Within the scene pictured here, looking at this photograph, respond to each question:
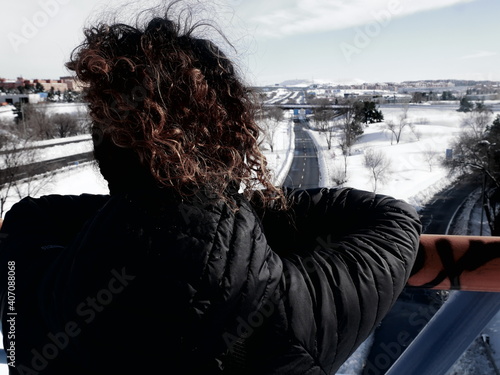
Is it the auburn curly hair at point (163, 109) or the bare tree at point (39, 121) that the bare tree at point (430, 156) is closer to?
the bare tree at point (39, 121)

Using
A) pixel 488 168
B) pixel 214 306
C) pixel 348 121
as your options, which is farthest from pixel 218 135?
pixel 348 121

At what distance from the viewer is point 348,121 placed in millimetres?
22156

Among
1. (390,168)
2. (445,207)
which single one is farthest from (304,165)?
→ (445,207)

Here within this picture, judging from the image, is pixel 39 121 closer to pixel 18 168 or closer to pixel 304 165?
pixel 18 168

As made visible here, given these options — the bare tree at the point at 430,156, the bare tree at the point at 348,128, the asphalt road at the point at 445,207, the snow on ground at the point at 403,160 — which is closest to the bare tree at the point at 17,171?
the snow on ground at the point at 403,160

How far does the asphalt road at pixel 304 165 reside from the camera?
15388 mm

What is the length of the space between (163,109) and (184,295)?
0.70 feet

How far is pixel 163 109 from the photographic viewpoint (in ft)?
1.58

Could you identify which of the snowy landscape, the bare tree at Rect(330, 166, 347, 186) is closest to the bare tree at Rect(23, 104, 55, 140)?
the snowy landscape

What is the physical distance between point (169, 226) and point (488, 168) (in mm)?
12340

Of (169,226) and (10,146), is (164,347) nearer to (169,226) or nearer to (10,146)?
(169,226)

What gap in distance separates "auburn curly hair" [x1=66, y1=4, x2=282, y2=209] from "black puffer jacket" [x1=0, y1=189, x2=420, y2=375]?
0.11ft

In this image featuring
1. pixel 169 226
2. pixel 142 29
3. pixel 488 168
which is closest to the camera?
pixel 169 226

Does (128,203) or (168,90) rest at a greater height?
(168,90)
